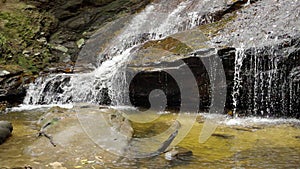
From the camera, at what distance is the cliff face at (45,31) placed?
991cm

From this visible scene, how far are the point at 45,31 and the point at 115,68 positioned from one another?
187 inches

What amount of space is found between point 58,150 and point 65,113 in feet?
4.45

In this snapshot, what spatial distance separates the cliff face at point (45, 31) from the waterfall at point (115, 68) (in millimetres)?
680

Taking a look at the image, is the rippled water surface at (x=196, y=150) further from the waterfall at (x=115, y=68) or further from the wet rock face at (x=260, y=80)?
the waterfall at (x=115, y=68)

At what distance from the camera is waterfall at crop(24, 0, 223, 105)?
8.30m

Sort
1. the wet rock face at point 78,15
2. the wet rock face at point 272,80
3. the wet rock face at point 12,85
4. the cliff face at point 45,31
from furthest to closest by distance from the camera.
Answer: the wet rock face at point 78,15 → the cliff face at point 45,31 → the wet rock face at point 12,85 → the wet rock face at point 272,80

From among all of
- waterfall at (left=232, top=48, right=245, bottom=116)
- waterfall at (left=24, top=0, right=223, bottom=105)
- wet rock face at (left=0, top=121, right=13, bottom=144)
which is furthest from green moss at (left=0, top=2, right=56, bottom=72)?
waterfall at (left=232, top=48, right=245, bottom=116)

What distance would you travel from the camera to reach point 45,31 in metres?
11.8

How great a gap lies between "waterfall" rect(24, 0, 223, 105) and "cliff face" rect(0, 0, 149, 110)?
0.68 m

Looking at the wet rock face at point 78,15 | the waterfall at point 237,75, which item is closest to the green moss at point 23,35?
the wet rock face at point 78,15

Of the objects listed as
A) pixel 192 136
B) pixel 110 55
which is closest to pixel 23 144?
pixel 192 136

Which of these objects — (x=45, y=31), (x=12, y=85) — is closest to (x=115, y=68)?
(x=12, y=85)

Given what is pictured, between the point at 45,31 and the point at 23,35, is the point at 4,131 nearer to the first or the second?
the point at 23,35

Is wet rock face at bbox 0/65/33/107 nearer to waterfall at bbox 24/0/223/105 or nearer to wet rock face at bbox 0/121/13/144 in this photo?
waterfall at bbox 24/0/223/105
